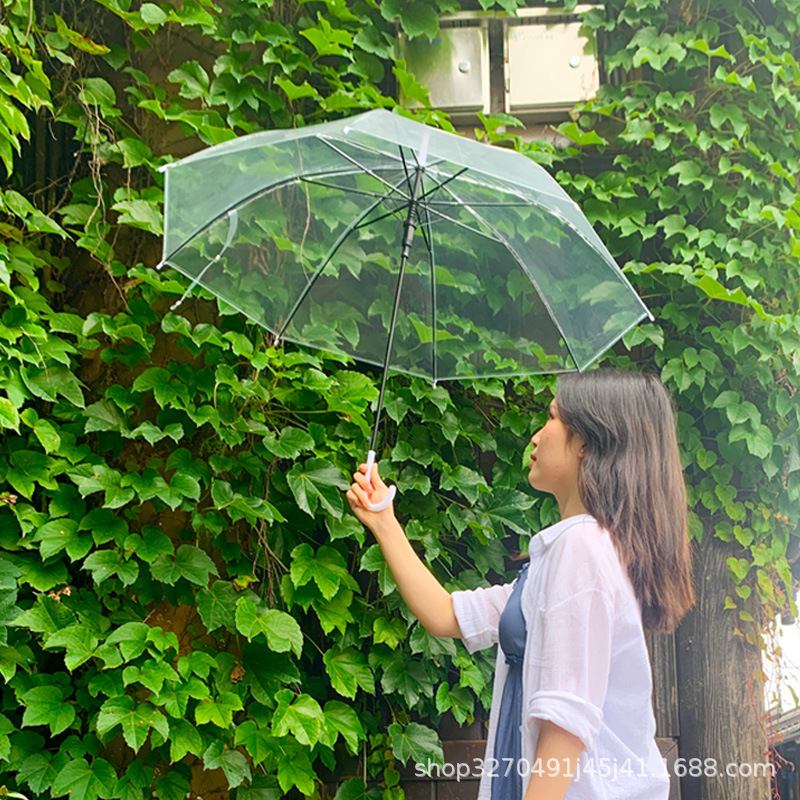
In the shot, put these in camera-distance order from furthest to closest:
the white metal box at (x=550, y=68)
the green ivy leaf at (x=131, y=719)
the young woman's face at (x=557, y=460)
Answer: the white metal box at (x=550, y=68), the green ivy leaf at (x=131, y=719), the young woman's face at (x=557, y=460)

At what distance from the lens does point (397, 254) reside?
1.95 meters

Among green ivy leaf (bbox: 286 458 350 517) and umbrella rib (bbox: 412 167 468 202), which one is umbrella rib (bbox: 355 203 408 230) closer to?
umbrella rib (bbox: 412 167 468 202)

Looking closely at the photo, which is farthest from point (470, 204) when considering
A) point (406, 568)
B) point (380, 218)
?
point (406, 568)

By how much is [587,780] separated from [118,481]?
1.41 m

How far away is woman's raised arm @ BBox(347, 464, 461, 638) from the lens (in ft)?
5.42

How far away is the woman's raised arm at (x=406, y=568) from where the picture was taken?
5.42ft

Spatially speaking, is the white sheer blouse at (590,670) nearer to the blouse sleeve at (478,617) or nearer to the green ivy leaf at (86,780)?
the blouse sleeve at (478,617)

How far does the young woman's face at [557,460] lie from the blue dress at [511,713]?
0.19m

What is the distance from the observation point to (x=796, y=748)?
12.4ft

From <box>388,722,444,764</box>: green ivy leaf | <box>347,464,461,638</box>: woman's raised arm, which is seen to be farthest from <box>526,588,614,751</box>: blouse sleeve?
<box>388,722,444,764</box>: green ivy leaf

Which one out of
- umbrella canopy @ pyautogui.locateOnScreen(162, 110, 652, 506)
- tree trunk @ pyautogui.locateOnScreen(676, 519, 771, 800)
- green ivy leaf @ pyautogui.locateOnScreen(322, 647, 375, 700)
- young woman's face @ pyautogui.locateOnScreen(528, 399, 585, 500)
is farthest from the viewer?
tree trunk @ pyautogui.locateOnScreen(676, 519, 771, 800)

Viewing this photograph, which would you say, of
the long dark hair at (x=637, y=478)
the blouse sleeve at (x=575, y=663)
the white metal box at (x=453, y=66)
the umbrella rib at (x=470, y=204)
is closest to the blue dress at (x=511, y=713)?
the blouse sleeve at (x=575, y=663)

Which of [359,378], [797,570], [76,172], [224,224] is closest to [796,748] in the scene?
[797,570]

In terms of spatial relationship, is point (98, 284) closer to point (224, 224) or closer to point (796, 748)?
point (224, 224)
